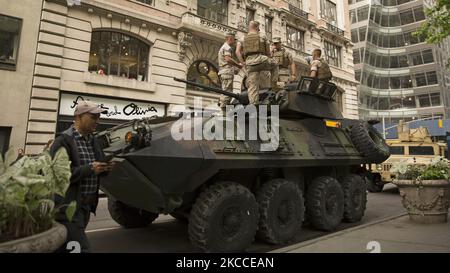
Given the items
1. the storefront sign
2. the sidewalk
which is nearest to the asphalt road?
the sidewalk

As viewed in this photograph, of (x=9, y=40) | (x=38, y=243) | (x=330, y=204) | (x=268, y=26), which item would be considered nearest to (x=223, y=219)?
(x=330, y=204)

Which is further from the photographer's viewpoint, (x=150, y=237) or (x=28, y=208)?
(x=150, y=237)

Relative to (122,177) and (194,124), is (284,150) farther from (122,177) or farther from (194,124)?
(122,177)

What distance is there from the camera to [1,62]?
456 inches

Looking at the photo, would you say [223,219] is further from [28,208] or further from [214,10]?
[214,10]

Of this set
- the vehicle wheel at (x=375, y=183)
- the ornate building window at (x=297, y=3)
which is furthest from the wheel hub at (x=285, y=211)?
the ornate building window at (x=297, y=3)

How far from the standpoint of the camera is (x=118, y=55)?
15148 millimetres

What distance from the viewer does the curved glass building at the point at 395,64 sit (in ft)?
149

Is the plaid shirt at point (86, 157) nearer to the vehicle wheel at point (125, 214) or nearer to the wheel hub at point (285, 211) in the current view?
the vehicle wheel at point (125, 214)

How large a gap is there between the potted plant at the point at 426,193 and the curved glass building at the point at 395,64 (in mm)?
41124

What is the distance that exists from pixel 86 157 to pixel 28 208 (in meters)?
1.58

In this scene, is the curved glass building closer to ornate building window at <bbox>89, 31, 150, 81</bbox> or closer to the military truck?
the military truck

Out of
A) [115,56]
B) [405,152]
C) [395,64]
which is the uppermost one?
[395,64]

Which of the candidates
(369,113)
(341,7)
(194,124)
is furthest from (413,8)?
(194,124)
